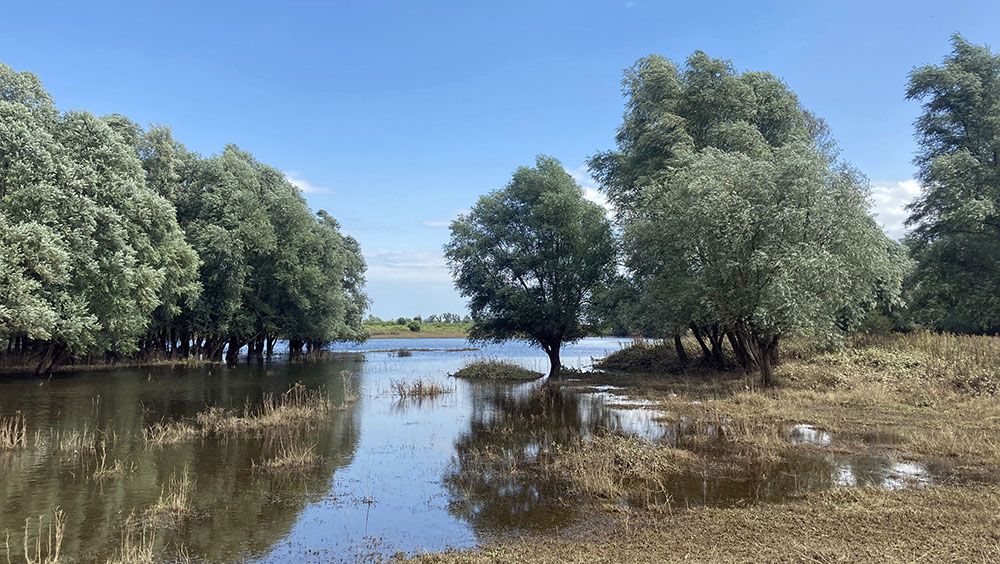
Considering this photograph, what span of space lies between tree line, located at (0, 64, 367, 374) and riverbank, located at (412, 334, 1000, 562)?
2668 centimetres

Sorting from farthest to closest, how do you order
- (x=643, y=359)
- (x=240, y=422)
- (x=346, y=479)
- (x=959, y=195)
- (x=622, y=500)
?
1. (x=643, y=359)
2. (x=959, y=195)
3. (x=240, y=422)
4. (x=346, y=479)
5. (x=622, y=500)

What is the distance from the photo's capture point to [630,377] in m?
37.9

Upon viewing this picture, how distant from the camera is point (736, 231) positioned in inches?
1024

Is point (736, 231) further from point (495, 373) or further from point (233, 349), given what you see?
point (233, 349)

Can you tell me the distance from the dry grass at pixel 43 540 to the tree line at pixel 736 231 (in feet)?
76.0

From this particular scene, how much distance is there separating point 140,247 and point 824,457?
113 ft

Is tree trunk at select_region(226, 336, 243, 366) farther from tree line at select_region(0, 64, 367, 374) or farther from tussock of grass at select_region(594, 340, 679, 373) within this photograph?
tussock of grass at select_region(594, 340, 679, 373)

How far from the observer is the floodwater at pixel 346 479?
970 centimetres

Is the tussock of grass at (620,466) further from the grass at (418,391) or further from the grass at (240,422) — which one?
the grass at (418,391)

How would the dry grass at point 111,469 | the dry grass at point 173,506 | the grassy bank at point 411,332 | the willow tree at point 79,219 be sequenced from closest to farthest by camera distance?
the dry grass at point 173,506, the dry grass at point 111,469, the willow tree at point 79,219, the grassy bank at point 411,332

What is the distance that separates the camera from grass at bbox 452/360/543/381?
134 feet

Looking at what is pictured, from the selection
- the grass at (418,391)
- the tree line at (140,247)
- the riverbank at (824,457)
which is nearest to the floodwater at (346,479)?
the riverbank at (824,457)

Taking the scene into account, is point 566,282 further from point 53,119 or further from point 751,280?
point 53,119

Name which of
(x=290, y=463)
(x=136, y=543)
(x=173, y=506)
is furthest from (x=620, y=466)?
(x=136, y=543)
